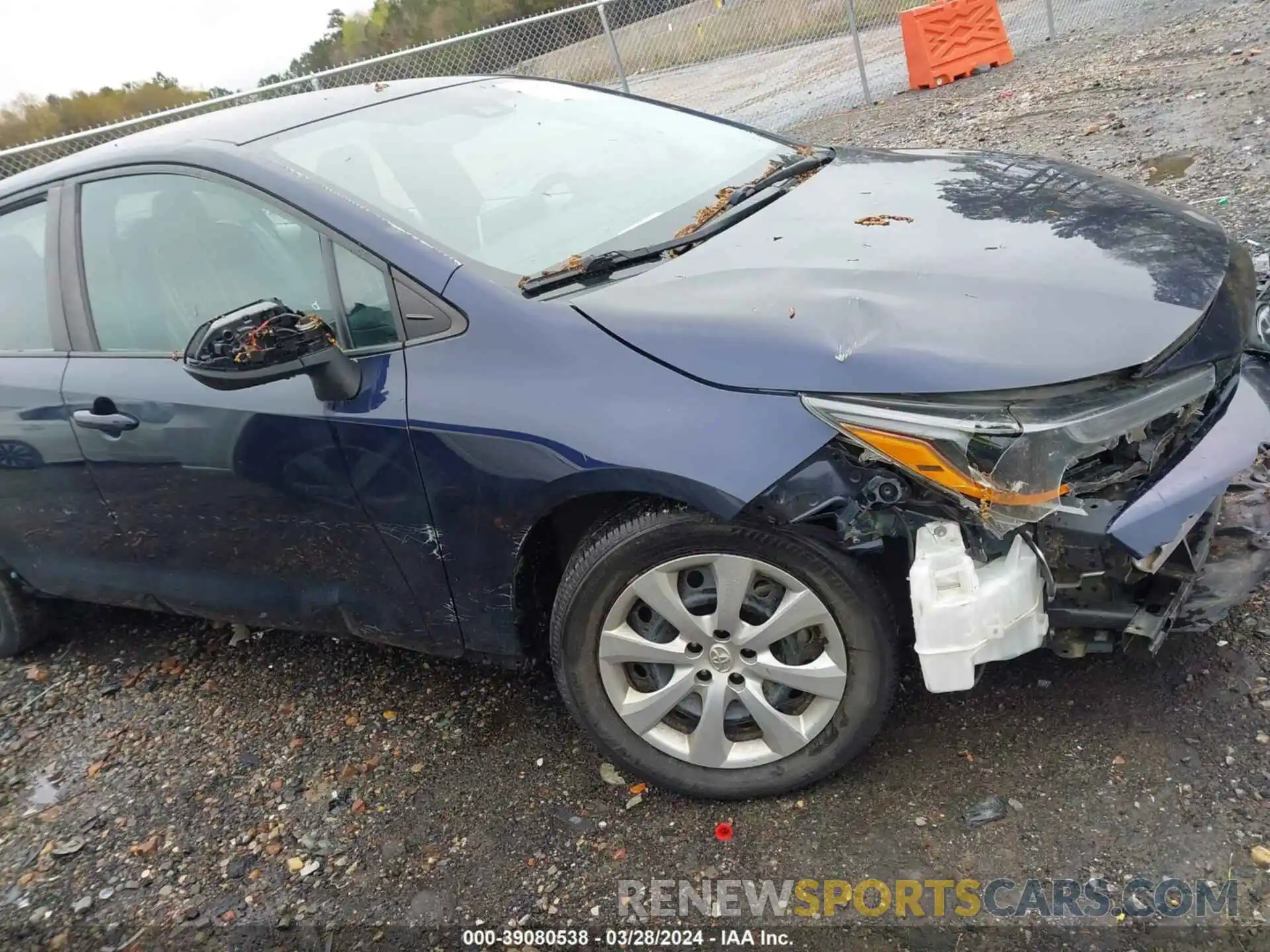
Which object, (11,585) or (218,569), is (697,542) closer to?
(218,569)

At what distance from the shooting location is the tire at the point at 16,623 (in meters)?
3.50

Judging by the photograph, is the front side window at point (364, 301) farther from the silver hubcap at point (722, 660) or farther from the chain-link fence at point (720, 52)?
the chain-link fence at point (720, 52)

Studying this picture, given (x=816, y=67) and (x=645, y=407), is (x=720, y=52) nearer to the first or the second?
(x=816, y=67)

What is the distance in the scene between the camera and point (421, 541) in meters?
2.34

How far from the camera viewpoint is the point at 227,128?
2.69 metres

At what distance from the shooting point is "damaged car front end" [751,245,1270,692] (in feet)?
6.04

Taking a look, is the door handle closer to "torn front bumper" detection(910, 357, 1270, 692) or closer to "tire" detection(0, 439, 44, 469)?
"tire" detection(0, 439, 44, 469)

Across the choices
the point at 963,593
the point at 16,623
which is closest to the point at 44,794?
the point at 16,623

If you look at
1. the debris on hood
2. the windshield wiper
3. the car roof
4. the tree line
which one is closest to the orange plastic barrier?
the tree line

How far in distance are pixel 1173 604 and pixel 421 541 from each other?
1.70 metres

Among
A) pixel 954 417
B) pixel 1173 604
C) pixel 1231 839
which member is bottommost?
pixel 1231 839

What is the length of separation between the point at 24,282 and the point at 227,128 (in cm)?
91

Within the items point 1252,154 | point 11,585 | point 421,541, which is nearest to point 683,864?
point 421,541

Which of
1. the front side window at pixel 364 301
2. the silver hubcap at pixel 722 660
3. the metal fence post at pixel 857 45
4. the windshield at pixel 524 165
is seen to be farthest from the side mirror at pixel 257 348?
the metal fence post at pixel 857 45
